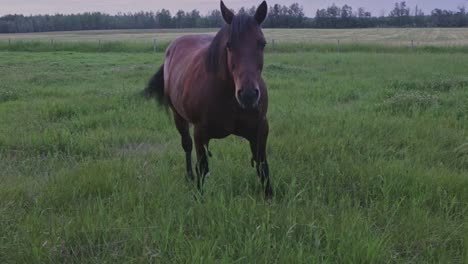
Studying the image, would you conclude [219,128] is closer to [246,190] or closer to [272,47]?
[246,190]

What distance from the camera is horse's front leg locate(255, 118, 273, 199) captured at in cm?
357

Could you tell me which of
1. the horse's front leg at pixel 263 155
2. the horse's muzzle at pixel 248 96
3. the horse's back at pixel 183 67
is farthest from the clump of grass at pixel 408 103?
the horse's muzzle at pixel 248 96

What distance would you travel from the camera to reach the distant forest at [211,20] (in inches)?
2586

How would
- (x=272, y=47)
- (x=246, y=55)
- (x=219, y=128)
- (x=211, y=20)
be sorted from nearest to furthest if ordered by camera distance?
(x=246, y=55) → (x=219, y=128) → (x=272, y=47) → (x=211, y=20)

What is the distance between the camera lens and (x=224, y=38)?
10.9 feet

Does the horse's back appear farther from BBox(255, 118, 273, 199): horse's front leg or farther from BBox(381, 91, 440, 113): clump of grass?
BBox(381, 91, 440, 113): clump of grass

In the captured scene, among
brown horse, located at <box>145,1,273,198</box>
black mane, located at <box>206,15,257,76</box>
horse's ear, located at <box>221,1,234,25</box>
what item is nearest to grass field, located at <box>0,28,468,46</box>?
brown horse, located at <box>145,1,273,198</box>

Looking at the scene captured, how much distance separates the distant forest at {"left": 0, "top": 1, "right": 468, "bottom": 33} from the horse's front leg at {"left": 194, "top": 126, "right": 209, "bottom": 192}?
53.2m

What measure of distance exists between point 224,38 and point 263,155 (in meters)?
1.06

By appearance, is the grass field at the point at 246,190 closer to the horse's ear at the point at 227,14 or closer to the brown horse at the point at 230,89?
the brown horse at the point at 230,89

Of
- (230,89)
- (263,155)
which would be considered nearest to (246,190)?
(263,155)

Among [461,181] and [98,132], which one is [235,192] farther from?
[98,132]

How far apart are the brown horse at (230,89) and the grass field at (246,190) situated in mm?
426

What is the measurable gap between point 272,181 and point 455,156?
225cm
